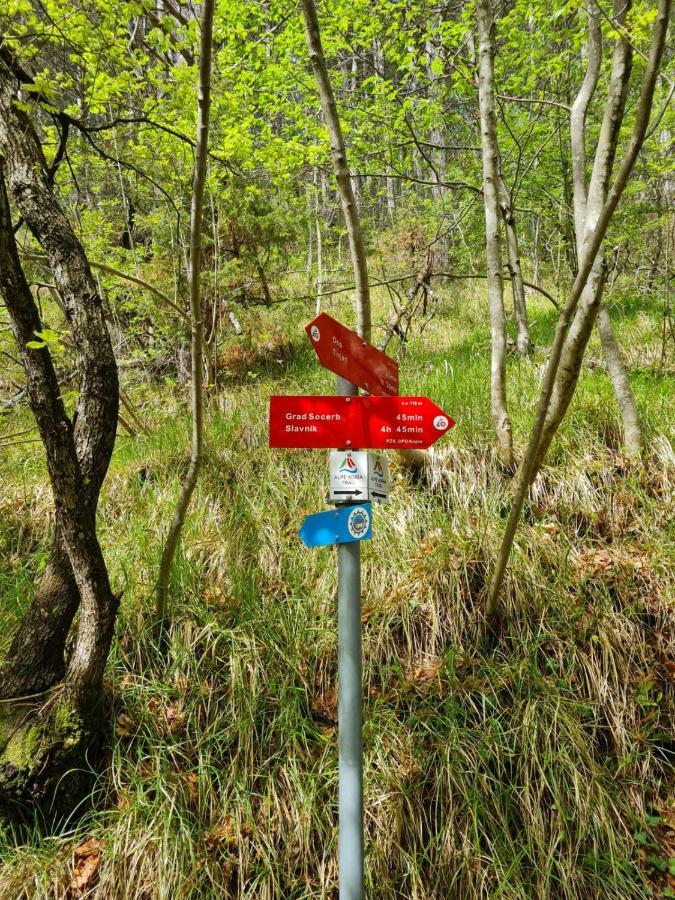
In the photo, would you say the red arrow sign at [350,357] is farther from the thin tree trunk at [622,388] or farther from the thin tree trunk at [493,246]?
the thin tree trunk at [622,388]

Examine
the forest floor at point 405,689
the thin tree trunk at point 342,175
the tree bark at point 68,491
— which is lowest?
the forest floor at point 405,689

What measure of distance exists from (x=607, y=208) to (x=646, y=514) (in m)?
1.98

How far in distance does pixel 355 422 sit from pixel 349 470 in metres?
0.16

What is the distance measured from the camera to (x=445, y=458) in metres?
3.34

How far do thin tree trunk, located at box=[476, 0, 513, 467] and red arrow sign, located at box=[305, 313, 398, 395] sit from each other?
162cm

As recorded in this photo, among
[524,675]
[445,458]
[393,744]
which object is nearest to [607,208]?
[445,458]

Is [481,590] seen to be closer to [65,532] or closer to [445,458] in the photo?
[445,458]

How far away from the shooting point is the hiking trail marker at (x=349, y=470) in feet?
4.68

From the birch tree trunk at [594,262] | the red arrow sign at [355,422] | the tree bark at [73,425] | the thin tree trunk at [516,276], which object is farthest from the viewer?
the thin tree trunk at [516,276]

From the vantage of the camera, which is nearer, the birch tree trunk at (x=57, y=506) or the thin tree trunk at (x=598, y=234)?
the thin tree trunk at (x=598, y=234)

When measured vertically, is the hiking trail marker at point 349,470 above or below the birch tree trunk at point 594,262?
below

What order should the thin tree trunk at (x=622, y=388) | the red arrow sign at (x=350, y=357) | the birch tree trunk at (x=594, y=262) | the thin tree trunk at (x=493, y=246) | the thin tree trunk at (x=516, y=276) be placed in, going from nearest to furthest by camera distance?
the red arrow sign at (x=350, y=357) < the birch tree trunk at (x=594, y=262) < the thin tree trunk at (x=493, y=246) < the thin tree trunk at (x=622, y=388) < the thin tree trunk at (x=516, y=276)

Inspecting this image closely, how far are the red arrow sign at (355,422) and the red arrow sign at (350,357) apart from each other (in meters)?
0.09

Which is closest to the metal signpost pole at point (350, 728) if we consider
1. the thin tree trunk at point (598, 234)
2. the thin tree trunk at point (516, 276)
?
the thin tree trunk at point (598, 234)
